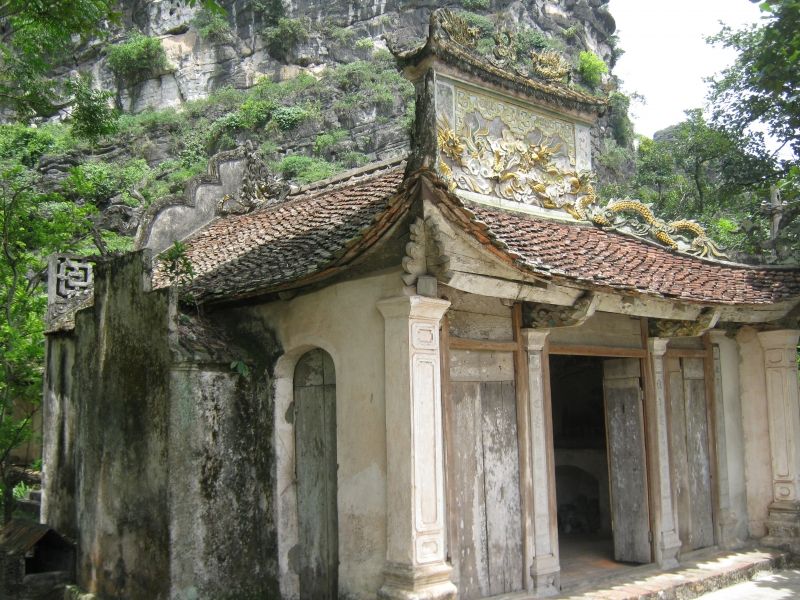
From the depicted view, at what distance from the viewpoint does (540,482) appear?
290 inches

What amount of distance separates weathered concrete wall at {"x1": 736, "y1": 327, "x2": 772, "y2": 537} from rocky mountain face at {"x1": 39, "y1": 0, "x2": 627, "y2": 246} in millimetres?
30055

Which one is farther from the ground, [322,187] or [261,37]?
[261,37]

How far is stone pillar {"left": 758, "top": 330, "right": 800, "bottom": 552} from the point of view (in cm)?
947

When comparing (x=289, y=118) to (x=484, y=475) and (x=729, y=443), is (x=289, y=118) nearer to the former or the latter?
(x=729, y=443)

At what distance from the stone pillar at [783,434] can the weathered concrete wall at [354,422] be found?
5.94 m

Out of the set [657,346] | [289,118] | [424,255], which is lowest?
[657,346]

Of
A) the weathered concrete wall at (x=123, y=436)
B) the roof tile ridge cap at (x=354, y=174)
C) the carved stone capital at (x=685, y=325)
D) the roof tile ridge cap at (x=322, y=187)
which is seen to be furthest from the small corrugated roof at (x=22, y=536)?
the carved stone capital at (x=685, y=325)

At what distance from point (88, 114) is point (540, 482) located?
7.30 metres

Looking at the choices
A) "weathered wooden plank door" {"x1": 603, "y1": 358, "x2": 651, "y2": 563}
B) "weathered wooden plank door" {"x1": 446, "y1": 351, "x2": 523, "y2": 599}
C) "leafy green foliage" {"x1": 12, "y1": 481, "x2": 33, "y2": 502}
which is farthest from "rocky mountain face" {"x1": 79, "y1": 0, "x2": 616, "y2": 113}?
"weathered wooden plank door" {"x1": 446, "y1": 351, "x2": 523, "y2": 599}

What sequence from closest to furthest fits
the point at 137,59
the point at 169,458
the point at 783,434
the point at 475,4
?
the point at 169,458
the point at 783,434
the point at 137,59
the point at 475,4

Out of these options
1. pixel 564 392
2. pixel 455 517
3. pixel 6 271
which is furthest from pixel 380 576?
pixel 6 271

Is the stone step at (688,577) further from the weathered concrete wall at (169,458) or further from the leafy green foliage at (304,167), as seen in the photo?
the leafy green foliage at (304,167)

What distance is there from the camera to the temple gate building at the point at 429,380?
6.18m

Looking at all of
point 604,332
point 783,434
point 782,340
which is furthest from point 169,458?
point 782,340
